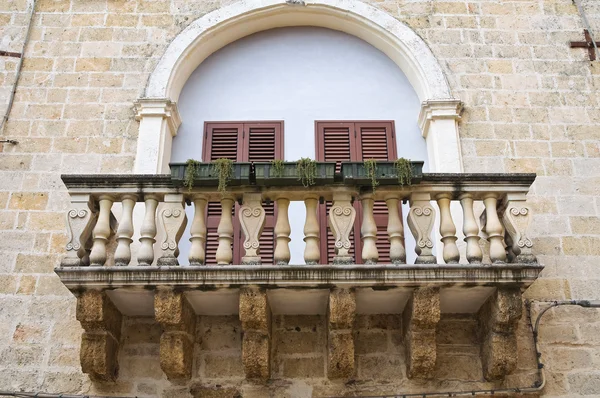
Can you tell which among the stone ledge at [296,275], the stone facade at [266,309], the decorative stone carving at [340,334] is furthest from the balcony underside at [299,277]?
the stone facade at [266,309]

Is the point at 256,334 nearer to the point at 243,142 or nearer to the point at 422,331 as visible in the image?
the point at 422,331

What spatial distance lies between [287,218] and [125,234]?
145cm

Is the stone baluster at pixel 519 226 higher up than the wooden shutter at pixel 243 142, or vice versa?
the wooden shutter at pixel 243 142

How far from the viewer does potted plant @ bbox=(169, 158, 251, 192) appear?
23.0ft

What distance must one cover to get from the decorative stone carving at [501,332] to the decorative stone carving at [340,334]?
1.22m

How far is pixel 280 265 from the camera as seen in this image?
22.3 ft

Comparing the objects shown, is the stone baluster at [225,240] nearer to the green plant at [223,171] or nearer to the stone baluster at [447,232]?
the green plant at [223,171]

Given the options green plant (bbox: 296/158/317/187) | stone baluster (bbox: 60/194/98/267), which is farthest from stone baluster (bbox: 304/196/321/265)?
stone baluster (bbox: 60/194/98/267)

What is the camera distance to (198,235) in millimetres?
6988

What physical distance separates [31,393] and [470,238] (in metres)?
4.19

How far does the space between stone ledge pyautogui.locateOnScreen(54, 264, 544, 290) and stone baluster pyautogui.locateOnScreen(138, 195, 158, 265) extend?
7.5 inches

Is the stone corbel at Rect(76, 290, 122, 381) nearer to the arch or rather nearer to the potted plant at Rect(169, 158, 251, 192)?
the potted plant at Rect(169, 158, 251, 192)

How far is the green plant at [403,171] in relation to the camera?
23.0 feet

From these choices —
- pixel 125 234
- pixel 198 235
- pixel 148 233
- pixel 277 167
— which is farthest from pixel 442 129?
pixel 125 234
